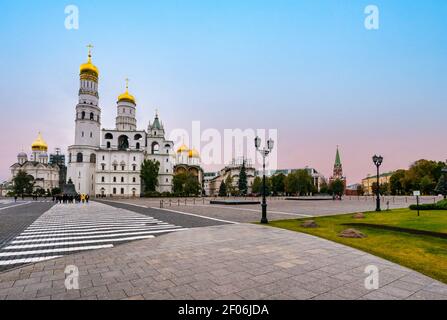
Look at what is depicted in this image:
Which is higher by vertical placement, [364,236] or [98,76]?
[98,76]

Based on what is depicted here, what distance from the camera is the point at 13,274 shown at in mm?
5633

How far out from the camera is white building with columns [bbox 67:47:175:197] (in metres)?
73.7

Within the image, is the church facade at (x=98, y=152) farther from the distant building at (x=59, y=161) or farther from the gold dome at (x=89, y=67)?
the distant building at (x=59, y=161)

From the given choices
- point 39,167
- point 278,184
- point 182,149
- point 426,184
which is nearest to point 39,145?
point 39,167

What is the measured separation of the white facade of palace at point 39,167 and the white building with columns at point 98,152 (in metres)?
40.0

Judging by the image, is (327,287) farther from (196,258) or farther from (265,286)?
(196,258)

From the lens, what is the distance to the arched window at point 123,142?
79.9 meters

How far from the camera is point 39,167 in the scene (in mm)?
Result: 103000

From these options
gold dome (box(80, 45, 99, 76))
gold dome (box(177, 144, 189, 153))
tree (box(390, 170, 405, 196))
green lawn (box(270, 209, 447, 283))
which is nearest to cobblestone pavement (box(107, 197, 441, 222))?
green lawn (box(270, 209, 447, 283))

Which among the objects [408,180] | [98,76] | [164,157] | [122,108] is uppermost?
[98,76]

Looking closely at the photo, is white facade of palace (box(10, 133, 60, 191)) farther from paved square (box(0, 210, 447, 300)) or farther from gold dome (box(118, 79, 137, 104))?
paved square (box(0, 210, 447, 300))

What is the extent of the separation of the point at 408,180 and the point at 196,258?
336ft

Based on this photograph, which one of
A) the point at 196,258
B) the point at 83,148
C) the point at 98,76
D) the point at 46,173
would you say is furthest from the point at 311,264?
the point at 46,173
